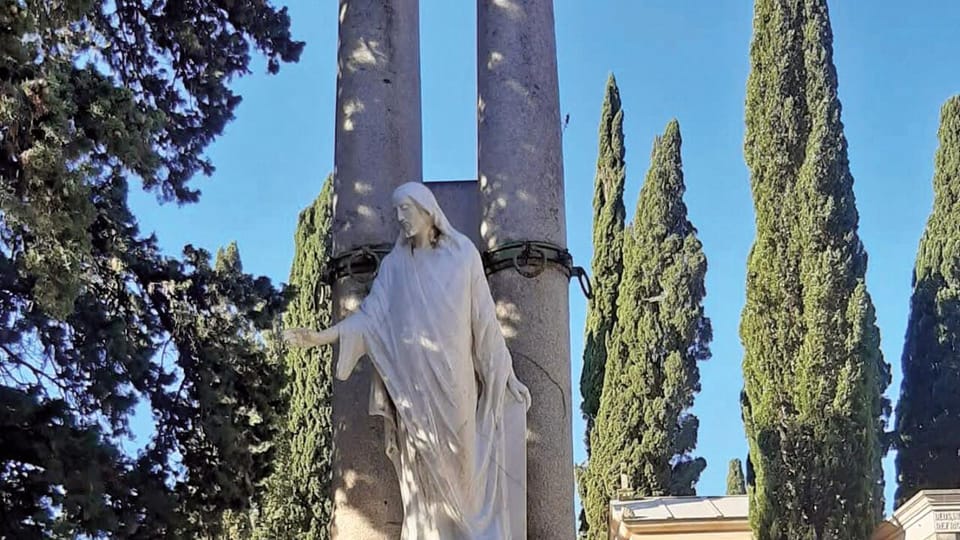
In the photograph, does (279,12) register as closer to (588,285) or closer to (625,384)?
(588,285)

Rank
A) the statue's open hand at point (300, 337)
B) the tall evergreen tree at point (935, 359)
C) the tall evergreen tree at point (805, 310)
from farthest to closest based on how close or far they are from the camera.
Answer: the tall evergreen tree at point (935, 359) < the tall evergreen tree at point (805, 310) < the statue's open hand at point (300, 337)

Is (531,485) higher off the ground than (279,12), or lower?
lower

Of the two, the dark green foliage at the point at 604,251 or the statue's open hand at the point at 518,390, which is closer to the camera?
the statue's open hand at the point at 518,390

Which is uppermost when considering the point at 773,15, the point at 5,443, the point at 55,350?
the point at 773,15

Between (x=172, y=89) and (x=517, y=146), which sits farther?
(x=172, y=89)

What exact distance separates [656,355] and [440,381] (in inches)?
732

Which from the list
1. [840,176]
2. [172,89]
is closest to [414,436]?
[172,89]

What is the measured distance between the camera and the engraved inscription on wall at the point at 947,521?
47.8ft

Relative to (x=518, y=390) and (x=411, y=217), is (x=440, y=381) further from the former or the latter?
(x=411, y=217)

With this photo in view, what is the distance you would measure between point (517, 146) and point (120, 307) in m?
4.06

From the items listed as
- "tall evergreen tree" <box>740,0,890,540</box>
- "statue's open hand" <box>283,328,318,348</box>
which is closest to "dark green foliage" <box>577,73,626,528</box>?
"tall evergreen tree" <box>740,0,890,540</box>

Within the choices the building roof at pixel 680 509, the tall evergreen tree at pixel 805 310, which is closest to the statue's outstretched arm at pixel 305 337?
the tall evergreen tree at pixel 805 310

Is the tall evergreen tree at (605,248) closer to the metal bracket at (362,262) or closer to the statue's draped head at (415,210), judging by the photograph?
the metal bracket at (362,262)

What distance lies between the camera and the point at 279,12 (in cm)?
916
